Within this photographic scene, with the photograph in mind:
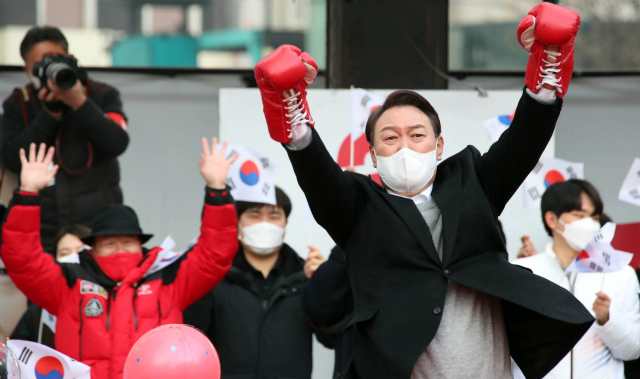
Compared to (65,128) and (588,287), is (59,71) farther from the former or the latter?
(588,287)

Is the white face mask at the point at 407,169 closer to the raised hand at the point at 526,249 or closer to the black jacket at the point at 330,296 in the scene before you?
the black jacket at the point at 330,296

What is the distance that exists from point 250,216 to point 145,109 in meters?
1.88

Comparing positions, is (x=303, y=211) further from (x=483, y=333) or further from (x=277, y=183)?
(x=483, y=333)

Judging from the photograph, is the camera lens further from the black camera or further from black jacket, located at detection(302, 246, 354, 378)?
black jacket, located at detection(302, 246, 354, 378)

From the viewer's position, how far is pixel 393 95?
7.89 ft

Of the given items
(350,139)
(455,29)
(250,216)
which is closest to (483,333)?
(250,216)

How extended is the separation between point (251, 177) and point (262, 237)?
359 millimetres

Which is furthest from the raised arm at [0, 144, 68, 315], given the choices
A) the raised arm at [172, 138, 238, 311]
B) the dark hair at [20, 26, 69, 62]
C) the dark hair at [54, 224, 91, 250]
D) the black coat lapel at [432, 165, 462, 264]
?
the black coat lapel at [432, 165, 462, 264]

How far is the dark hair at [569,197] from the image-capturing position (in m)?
4.23

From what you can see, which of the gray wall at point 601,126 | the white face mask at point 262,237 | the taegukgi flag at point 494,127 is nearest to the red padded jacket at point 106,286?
the white face mask at point 262,237

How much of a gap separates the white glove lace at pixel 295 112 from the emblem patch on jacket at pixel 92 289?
186cm

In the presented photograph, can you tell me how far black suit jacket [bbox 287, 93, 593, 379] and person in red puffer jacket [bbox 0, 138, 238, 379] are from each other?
153cm

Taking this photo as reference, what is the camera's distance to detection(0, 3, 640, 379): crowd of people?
215cm

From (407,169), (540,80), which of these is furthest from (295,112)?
(540,80)
